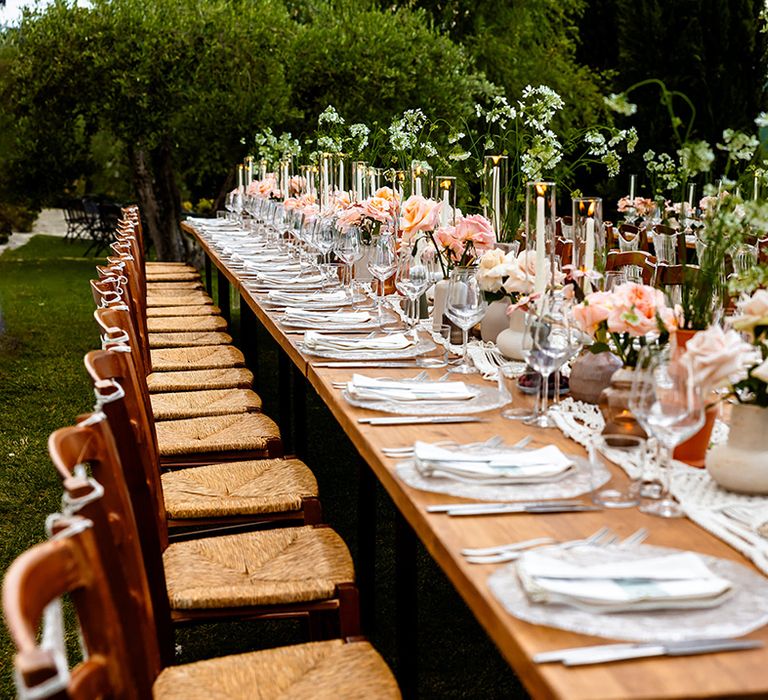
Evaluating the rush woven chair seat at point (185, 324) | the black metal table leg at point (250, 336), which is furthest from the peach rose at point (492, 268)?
the black metal table leg at point (250, 336)

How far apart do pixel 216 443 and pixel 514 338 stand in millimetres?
1097

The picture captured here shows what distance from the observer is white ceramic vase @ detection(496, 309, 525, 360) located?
2.88m

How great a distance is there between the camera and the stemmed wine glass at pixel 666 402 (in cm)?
167

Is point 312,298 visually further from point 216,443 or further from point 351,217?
point 216,443

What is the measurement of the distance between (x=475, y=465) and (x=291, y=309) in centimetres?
192

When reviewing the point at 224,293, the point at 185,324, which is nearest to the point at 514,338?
A: the point at 185,324

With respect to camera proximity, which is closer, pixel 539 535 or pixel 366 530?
pixel 539 535

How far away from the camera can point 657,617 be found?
132 cm

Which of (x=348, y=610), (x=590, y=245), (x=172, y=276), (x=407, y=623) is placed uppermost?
(x=590, y=245)

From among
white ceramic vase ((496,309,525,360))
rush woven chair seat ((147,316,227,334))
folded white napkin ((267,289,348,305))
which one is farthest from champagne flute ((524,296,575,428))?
rush woven chair seat ((147,316,227,334))

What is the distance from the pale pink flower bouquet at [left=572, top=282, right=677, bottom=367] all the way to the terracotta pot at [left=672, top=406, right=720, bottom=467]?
20 centimetres

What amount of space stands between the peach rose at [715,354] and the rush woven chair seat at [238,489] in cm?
135

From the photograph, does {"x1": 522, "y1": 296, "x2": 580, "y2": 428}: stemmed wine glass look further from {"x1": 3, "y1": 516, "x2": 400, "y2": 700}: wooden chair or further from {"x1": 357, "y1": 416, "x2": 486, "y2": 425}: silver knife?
{"x1": 3, "y1": 516, "x2": 400, "y2": 700}: wooden chair

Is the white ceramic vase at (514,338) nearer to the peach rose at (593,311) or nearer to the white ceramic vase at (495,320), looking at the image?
the white ceramic vase at (495,320)
